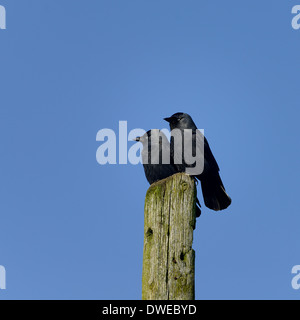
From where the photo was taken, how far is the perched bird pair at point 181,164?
26.0 ft

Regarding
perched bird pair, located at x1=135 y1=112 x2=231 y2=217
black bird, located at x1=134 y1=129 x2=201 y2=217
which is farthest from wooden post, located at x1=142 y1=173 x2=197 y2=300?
black bird, located at x1=134 y1=129 x2=201 y2=217

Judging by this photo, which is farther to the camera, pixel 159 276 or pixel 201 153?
pixel 201 153

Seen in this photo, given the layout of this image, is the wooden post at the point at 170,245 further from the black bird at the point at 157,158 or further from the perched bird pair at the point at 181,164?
the black bird at the point at 157,158

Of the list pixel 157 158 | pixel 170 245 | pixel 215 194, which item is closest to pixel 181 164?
pixel 157 158

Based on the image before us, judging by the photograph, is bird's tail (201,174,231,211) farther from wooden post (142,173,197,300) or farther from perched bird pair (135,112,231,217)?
wooden post (142,173,197,300)

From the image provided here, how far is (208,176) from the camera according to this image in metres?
8.13

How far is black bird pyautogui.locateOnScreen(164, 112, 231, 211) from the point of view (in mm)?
7957

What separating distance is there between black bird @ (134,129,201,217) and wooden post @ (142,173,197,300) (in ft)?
12.4

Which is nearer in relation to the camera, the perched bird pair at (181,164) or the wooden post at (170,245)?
the wooden post at (170,245)

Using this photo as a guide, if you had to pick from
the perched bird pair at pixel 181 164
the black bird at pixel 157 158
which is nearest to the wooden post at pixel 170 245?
the perched bird pair at pixel 181 164

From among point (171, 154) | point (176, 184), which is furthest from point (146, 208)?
point (171, 154)
